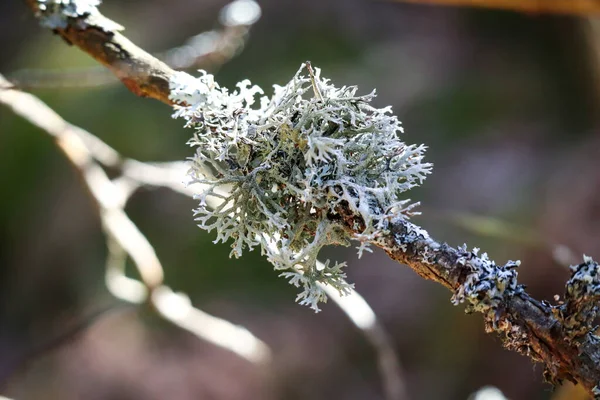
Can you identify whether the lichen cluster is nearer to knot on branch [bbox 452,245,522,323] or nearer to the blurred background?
knot on branch [bbox 452,245,522,323]

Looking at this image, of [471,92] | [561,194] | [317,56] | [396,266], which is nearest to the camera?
[561,194]

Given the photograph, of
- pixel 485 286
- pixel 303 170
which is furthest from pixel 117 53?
pixel 485 286

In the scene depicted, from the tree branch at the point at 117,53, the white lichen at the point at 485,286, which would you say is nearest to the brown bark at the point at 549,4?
the tree branch at the point at 117,53

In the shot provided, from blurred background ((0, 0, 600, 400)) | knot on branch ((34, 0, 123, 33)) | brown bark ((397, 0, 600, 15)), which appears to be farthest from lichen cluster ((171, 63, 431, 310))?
blurred background ((0, 0, 600, 400))

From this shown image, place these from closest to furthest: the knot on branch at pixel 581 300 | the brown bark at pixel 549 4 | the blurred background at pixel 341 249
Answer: the knot on branch at pixel 581 300 → the brown bark at pixel 549 4 → the blurred background at pixel 341 249

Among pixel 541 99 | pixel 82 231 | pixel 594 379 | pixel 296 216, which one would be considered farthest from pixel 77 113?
pixel 594 379

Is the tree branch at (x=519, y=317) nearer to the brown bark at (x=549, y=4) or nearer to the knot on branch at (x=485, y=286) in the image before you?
the knot on branch at (x=485, y=286)

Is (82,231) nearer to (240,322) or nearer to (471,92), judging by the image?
(240,322)
